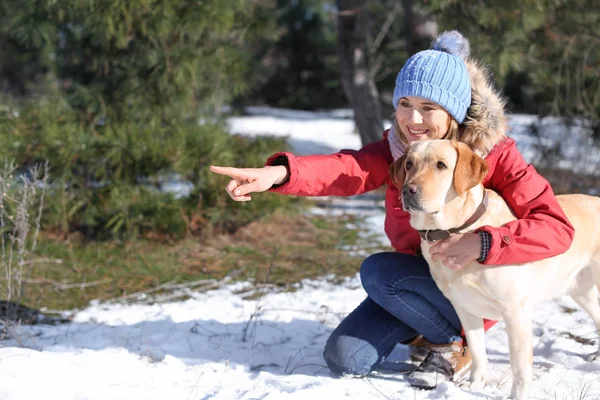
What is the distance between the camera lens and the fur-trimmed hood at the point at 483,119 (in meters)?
2.54

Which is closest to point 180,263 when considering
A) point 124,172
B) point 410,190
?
point 124,172

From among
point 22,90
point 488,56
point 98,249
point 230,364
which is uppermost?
point 488,56

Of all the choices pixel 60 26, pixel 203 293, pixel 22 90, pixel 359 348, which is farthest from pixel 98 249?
pixel 22 90

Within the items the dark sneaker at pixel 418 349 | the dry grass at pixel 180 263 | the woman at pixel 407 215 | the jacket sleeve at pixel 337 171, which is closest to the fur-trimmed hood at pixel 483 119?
the woman at pixel 407 215

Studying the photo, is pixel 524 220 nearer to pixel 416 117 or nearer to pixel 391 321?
pixel 416 117

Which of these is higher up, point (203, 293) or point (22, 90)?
point (203, 293)

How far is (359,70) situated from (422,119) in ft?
15.1

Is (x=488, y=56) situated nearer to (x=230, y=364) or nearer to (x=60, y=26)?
(x=60, y=26)

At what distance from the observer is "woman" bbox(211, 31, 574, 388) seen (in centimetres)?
241

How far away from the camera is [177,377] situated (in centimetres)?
290

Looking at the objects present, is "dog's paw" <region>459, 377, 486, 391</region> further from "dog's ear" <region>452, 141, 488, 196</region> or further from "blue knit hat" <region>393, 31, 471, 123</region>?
"blue knit hat" <region>393, 31, 471, 123</region>

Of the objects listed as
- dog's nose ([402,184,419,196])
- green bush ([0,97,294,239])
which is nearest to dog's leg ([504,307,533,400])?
dog's nose ([402,184,419,196])

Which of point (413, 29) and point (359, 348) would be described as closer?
point (359, 348)

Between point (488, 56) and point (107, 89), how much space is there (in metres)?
3.67
